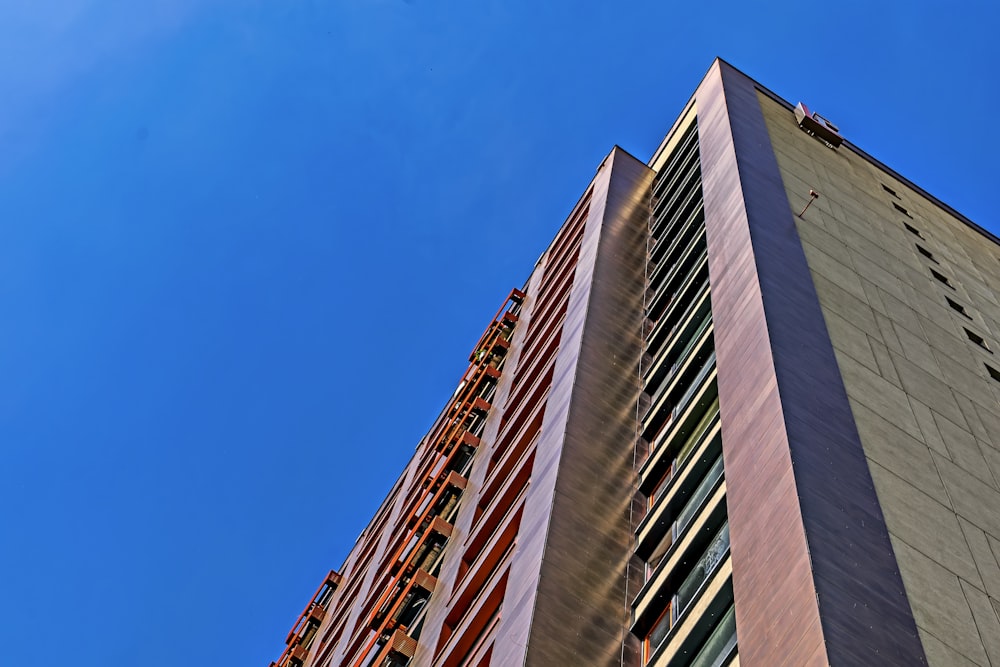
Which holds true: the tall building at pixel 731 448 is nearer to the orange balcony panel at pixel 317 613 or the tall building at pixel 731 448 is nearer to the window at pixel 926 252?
the window at pixel 926 252

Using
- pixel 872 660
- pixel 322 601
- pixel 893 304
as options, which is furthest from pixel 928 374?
pixel 322 601

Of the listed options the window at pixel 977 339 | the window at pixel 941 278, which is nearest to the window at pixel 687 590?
the window at pixel 977 339

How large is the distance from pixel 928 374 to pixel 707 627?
1061 centimetres

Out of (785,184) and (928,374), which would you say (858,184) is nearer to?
(785,184)

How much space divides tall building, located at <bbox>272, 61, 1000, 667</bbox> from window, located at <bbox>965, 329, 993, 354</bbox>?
14 cm

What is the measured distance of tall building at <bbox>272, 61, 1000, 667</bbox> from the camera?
20.3 metres

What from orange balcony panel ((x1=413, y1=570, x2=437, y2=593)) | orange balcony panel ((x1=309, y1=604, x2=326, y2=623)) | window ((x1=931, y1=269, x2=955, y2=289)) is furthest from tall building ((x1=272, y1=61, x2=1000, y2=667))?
orange balcony panel ((x1=309, y1=604, x2=326, y2=623))

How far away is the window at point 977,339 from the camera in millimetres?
35562

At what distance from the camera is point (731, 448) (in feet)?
79.2

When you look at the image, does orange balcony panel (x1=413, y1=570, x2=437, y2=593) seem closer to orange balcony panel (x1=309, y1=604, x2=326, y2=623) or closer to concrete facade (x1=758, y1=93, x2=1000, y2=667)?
concrete facade (x1=758, y1=93, x2=1000, y2=667)

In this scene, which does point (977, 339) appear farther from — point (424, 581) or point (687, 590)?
point (424, 581)

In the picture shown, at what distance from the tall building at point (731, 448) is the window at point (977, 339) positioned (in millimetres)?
143

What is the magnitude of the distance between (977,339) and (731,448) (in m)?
15.2

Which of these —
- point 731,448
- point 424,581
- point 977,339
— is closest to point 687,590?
point 731,448
